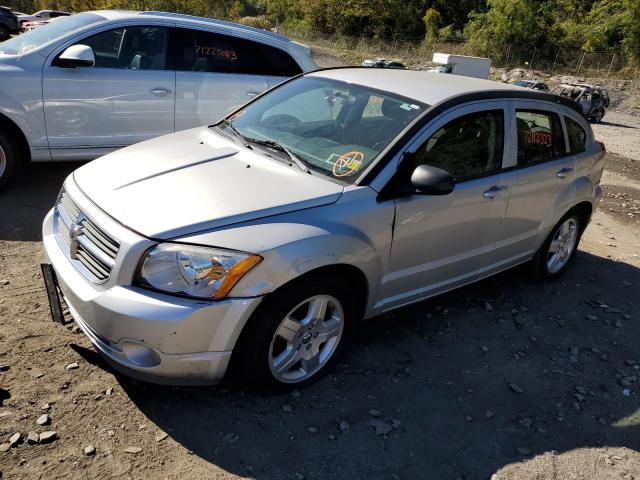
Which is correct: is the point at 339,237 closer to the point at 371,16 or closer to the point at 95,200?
the point at 95,200

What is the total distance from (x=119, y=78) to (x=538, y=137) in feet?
13.2

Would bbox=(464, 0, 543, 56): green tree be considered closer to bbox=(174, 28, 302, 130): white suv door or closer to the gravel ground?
bbox=(174, 28, 302, 130): white suv door

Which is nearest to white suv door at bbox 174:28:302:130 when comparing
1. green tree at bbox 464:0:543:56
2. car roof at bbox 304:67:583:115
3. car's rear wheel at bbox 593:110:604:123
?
car roof at bbox 304:67:583:115

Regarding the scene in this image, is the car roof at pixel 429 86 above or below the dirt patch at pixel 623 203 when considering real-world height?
above

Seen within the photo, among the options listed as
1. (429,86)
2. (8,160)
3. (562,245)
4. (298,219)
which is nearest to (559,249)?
(562,245)

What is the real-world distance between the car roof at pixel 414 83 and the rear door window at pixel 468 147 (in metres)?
0.20

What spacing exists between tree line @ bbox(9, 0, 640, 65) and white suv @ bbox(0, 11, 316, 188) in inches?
953

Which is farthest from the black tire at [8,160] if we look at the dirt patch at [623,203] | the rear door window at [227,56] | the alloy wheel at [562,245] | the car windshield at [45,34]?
the dirt patch at [623,203]

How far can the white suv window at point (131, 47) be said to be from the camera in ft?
17.8

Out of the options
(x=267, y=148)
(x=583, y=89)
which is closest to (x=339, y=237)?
(x=267, y=148)

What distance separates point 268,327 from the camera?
272 cm

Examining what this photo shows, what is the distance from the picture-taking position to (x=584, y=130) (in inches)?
196

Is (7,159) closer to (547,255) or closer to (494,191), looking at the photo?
(494,191)

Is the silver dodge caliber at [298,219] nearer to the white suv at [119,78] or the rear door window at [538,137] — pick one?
the rear door window at [538,137]
